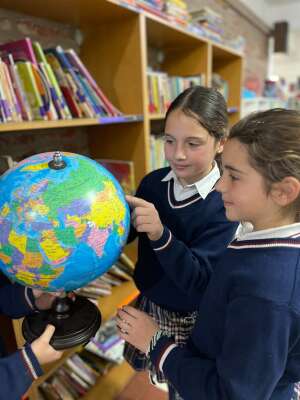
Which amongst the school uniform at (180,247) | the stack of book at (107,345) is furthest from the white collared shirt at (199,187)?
the stack of book at (107,345)

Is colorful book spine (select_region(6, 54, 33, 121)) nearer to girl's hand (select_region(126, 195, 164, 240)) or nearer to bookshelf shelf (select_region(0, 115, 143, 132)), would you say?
bookshelf shelf (select_region(0, 115, 143, 132))

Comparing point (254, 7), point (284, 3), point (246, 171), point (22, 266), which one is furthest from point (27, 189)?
point (284, 3)

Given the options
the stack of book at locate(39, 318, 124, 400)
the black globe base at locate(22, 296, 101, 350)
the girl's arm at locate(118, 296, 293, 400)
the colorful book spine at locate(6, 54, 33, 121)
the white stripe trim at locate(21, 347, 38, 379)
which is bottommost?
the stack of book at locate(39, 318, 124, 400)

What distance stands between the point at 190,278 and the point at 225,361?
0.32 meters

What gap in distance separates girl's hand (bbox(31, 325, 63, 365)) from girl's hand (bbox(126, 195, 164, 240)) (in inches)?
15.0

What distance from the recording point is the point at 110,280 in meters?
1.82

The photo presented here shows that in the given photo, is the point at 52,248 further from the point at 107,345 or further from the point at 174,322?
the point at 107,345

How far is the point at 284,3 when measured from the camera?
17.3ft

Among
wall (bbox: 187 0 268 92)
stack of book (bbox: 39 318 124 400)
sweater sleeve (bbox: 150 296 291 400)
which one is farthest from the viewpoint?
wall (bbox: 187 0 268 92)

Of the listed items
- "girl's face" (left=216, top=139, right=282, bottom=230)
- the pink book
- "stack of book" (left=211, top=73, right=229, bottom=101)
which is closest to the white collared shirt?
"girl's face" (left=216, top=139, right=282, bottom=230)

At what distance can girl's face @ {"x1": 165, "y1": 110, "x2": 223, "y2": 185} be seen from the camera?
1011mm

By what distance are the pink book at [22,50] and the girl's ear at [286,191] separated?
1.09 metres

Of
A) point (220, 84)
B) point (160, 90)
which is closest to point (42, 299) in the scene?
point (160, 90)

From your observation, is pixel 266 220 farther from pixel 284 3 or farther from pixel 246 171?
pixel 284 3
